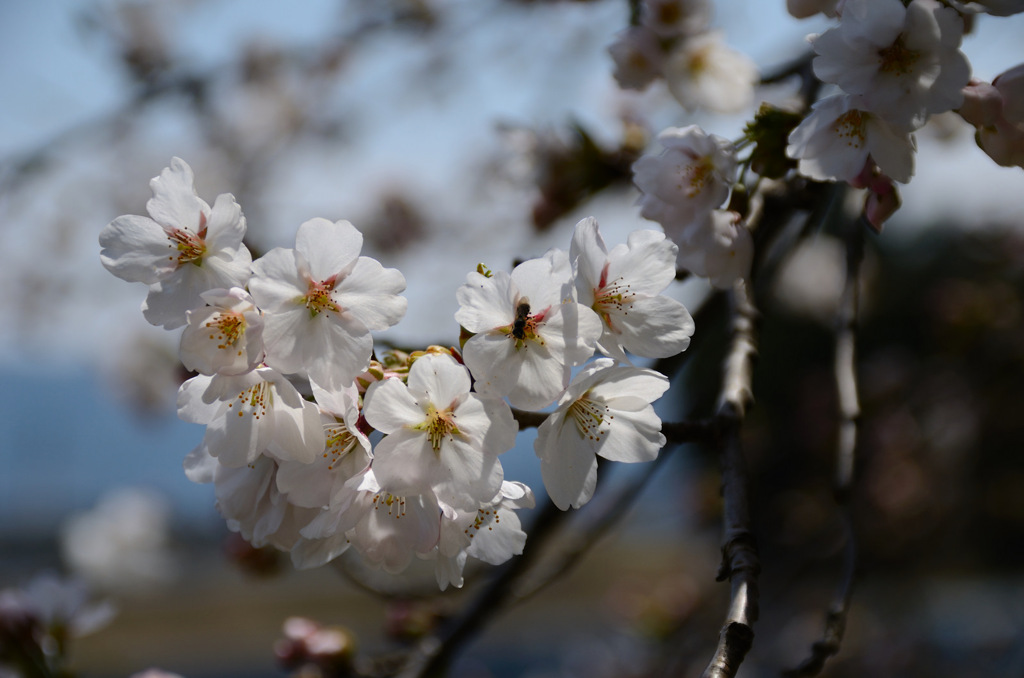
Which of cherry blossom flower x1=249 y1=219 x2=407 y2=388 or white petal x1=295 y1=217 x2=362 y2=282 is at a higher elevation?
white petal x1=295 y1=217 x2=362 y2=282

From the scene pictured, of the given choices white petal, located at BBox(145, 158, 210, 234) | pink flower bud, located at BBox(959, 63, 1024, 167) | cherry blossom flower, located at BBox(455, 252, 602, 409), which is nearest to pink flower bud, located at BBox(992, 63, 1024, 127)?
pink flower bud, located at BBox(959, 63, 1024, 167)

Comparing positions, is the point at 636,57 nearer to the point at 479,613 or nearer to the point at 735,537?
the point at 735,537

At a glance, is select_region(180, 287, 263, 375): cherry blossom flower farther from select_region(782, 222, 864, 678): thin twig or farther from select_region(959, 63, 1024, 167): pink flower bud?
select_region(959, 63, 1024, 167): pink flower bud

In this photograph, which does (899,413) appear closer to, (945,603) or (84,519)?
(84,519)

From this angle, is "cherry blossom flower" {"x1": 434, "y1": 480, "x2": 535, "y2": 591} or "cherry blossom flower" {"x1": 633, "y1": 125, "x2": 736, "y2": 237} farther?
"cherry blossom flower" {"x1": 633, "y1": 125, "x2": 736, "y2": 237}

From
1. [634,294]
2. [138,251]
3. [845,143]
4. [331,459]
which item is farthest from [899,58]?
[138,251]

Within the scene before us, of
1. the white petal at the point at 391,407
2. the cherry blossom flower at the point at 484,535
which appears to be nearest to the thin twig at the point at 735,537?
the cherry blossom flower at the point at 484,535

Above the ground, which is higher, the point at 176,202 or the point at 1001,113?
the point at 1001,113
